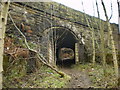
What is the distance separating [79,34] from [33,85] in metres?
4.48

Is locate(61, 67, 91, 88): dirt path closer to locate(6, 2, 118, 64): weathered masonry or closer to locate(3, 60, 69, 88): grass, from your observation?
locate(3, 60, 69, 88): grass

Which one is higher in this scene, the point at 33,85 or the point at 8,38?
the point at 8,38

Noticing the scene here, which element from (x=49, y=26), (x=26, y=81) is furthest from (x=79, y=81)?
(x=49, y=26)

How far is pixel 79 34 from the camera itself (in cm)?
714

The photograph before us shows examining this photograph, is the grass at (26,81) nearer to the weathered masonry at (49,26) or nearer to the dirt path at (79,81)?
the dirt path at (79,81)

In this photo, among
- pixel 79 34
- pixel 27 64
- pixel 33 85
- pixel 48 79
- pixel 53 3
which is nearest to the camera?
pixel 33 85

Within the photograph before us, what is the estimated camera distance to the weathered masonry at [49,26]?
508cm

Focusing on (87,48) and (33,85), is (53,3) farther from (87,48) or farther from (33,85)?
(33,85)

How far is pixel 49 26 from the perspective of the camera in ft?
19.3

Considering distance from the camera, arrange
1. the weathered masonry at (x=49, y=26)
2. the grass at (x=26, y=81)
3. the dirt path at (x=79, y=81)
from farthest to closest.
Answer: the weathered masonry at (x=49, y=26) → the dirt path at (x=79, y=81) → the grass at (x=26, y=81)

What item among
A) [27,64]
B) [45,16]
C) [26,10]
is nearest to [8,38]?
[27,64]

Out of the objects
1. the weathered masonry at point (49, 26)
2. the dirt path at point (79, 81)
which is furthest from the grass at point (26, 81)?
the weathered masonry at point (49, 26)

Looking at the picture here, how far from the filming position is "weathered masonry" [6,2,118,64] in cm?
508

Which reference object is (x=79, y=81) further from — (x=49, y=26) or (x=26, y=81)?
(x=49, y=26)
